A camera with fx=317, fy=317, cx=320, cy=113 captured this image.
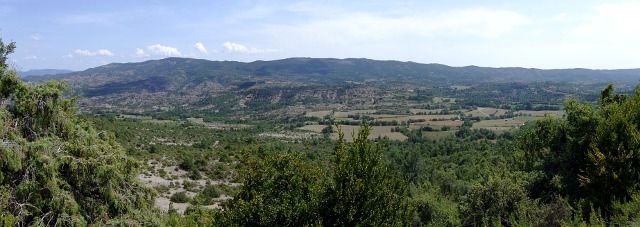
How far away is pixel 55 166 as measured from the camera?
10.5m

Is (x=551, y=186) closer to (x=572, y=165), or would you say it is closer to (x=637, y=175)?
(x=572, y=165)

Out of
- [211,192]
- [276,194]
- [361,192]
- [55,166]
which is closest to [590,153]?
[361,192]

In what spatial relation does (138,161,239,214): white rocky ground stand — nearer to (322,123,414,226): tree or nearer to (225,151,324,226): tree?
(225,151,324,226): tree

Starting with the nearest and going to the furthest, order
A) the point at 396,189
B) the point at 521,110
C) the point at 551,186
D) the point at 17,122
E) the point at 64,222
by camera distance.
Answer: the point at 396,189
the point at 64,222
the point at 17,122
the point at 551,186
the point at 521,110

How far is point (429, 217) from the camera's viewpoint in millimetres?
24891

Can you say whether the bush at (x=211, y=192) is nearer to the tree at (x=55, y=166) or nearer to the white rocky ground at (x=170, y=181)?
the white rocky ground at (x=170, y=181)

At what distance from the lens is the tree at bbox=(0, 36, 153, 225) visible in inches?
391

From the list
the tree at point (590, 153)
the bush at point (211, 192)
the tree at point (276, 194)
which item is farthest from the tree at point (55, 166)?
the tree at point (590, 153)

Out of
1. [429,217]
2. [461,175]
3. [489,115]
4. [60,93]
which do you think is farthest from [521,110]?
[60,93]

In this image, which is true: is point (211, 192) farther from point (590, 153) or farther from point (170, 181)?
point (590, 153)

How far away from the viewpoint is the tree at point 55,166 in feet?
32.6

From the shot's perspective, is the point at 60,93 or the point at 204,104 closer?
the point at 60,93

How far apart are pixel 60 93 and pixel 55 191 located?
4.05m

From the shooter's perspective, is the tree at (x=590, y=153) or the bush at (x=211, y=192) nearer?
the tree at (x=590, y=153)
